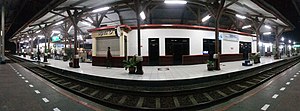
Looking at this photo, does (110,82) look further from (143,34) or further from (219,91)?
(143,34)

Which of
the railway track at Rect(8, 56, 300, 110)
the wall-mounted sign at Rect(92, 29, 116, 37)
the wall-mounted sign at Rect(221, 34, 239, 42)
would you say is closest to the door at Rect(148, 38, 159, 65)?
the wall-mounted sign at Rect(92, 29, 116, 37)

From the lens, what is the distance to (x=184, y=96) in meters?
6.00

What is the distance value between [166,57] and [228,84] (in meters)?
6.53

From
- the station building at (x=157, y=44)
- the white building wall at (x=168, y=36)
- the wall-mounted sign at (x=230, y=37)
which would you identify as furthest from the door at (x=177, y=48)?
the wall-mounted sign at (x=230, y=37)

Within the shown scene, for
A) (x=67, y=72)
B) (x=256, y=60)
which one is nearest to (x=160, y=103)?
(x=67, y=72)

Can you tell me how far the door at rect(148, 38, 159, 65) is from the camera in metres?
13.4

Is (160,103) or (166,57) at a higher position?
(166,57)

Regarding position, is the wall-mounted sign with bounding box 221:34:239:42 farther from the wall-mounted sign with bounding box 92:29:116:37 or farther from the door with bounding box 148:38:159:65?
the wall-mounted sign with bounding box 92:29:116:37

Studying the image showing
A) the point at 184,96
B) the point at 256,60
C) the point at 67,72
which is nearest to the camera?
the point at 184,96

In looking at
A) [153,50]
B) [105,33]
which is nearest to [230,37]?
[153,50]

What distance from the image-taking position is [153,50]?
1348 cm

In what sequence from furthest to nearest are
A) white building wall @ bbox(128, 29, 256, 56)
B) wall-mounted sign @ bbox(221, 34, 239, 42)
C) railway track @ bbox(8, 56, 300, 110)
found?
wall-mounted sign @ bbox(221, 34, 239, 42) → white building wall @ bbox(128, 29, 256, 56) → railway track @ bbox(8, 56, 300, 110)

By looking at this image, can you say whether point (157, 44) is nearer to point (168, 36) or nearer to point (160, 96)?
point (168, 36)

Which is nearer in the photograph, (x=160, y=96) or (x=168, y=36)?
(x=160, y=96)
